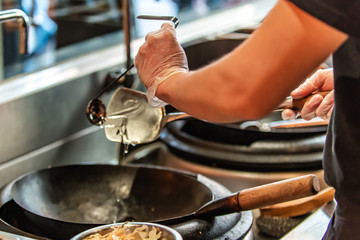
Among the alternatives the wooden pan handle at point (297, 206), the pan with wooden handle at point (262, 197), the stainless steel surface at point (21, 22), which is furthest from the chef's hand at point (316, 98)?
the stainless steel surface at point (21, 22)

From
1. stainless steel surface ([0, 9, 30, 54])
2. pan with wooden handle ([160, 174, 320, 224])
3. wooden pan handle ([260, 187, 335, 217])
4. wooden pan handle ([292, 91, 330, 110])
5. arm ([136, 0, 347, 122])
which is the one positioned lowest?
wooden pan handle ([260, 187, 335, 217])

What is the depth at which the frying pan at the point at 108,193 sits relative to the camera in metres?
1.54

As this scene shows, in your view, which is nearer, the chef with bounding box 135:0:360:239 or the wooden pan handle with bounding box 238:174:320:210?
the chef with bounding box 135:0:360:239

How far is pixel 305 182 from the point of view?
127 cm

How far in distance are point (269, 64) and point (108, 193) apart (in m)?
0.95

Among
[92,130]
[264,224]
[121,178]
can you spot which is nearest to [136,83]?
[92,130]

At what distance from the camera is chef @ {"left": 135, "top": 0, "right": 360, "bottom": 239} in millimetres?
842

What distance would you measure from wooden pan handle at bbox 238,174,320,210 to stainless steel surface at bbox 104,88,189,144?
0.33 meters

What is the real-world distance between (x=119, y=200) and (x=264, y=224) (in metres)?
0.43

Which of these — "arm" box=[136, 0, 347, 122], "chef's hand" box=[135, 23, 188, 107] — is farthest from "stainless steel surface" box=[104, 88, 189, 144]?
"arm" box=[136, 0, 347, 122]

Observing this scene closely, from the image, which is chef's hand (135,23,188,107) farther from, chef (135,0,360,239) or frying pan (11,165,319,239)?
frying pan (11,165,319,239)

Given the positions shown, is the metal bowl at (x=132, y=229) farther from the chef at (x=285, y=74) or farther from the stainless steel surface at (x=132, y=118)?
the stainless steel surface at (x=132, y=118)

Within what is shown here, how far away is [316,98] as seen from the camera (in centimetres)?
127

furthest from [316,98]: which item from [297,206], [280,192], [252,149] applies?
[252,149]
